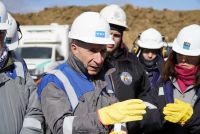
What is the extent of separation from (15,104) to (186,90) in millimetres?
1712

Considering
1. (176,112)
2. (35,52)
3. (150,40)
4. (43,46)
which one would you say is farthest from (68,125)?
(43,46)

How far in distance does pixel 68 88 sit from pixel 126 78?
1.21 m

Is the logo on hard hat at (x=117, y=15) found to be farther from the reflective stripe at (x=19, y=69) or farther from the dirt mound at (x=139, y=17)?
the dirt mound at (x=139, y=17)

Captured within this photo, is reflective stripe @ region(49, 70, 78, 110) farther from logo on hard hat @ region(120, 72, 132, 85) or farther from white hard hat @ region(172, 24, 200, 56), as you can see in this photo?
white hard hat @ region(172, 24, 200, 56)

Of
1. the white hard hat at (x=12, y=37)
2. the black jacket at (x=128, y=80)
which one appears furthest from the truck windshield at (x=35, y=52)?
the black jacket at (x=128, y=80)

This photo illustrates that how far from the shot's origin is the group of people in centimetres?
297

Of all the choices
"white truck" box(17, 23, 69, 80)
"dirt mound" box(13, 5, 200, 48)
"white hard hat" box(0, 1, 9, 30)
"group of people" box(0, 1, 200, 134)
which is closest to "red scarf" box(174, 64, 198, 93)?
"group of people" box(0, 1, 200, 134)

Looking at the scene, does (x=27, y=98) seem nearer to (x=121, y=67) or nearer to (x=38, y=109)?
(x=38, y=109)

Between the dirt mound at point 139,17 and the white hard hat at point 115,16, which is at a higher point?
the white hard hat at point 115,16

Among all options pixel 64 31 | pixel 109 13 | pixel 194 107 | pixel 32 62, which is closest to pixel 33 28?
pixel 64 31

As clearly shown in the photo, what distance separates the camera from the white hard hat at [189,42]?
4345 mm

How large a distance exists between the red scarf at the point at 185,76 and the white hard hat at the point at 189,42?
0.49 ft

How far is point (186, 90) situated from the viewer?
427 cm

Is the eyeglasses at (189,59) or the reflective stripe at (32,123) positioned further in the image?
the eyeglasses at (189,59)
